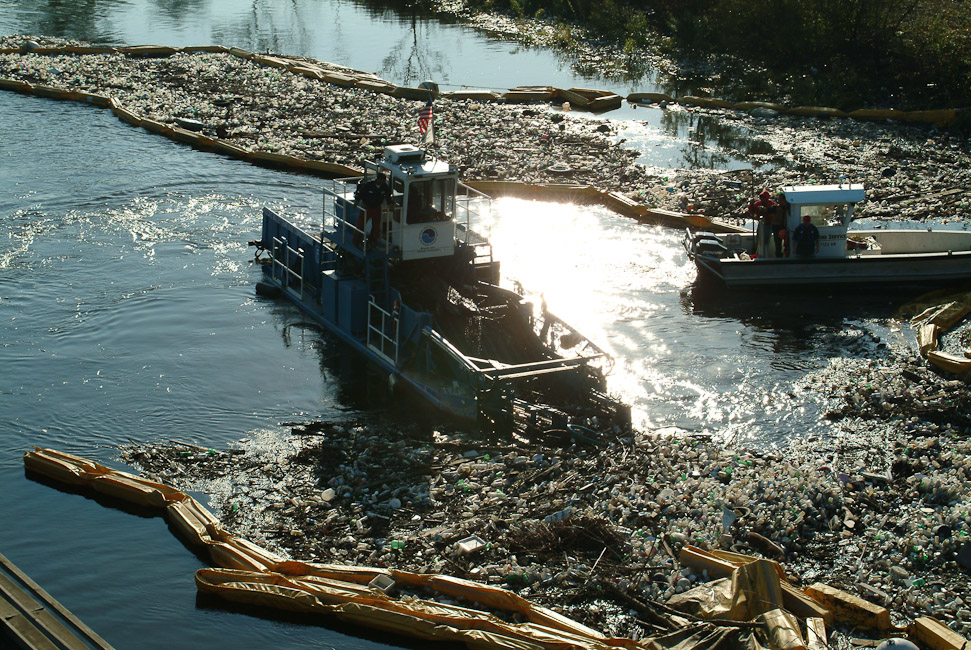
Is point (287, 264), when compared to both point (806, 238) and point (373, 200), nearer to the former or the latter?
point (373, 200)

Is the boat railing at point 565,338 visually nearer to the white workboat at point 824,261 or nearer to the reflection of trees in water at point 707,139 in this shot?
the white workboat at point 824,261

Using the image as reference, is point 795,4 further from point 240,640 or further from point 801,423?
point 240,640

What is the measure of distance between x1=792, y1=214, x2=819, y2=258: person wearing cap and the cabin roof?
0.42 meters

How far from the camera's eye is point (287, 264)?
68.9ft

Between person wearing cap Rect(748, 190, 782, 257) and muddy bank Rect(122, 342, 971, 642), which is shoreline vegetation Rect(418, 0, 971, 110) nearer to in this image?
→ person wearing cap Rect(748, 190, 782, 257)

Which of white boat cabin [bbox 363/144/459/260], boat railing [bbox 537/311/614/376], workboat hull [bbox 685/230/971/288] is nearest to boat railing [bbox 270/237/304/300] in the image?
white boat cabin [bbox 363/144/459/260]

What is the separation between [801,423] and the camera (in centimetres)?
1638

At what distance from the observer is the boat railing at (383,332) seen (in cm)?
1725

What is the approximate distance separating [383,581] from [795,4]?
132ft

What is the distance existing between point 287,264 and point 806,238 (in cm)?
1146

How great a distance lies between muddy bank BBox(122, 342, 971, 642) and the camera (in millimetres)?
11992

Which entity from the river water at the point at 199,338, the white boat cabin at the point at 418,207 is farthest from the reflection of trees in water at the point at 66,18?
the white boat cabin at the point at 418,207

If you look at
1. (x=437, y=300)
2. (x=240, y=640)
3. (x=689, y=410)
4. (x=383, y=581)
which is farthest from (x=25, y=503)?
(x=689, y=410)

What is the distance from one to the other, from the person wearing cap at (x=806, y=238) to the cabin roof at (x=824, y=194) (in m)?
0.42
